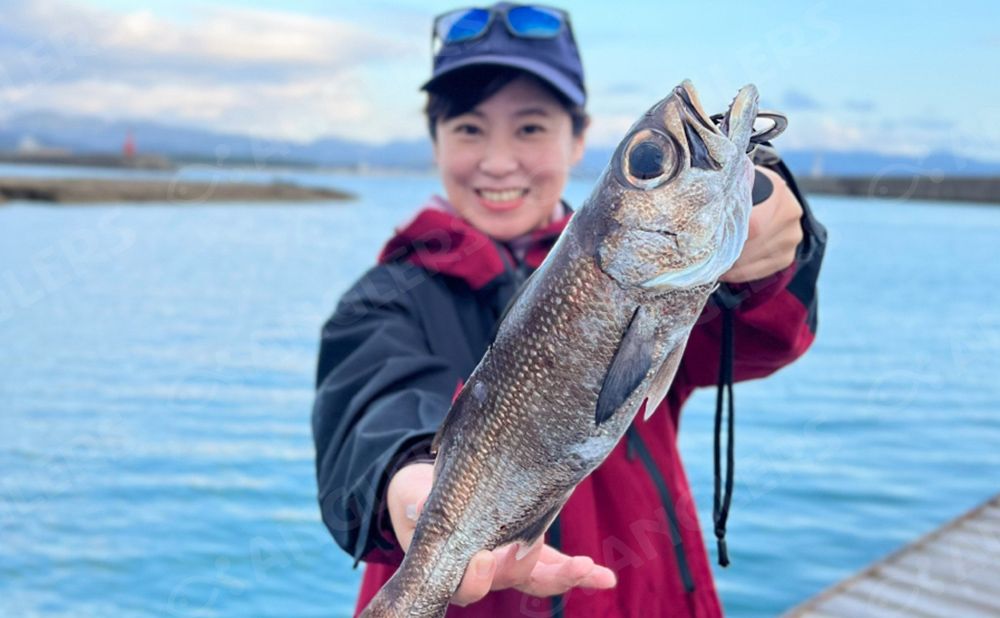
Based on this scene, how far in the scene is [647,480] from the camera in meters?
3.05

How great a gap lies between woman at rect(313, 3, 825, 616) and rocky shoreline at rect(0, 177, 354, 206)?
52.5 metres

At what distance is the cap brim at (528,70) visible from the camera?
10.5 ft

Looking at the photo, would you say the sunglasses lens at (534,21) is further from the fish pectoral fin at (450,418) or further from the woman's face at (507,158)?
the fish pectoral fin at (450,418)

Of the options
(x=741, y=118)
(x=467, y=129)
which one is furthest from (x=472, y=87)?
(x=741, y=118)

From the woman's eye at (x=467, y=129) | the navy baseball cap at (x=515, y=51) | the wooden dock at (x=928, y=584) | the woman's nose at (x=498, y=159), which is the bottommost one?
the wooden dock at (x=928, y=584)

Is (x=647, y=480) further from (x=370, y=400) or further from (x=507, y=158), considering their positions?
(x=507, y=158)

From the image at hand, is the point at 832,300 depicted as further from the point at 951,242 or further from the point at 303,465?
the point at 951,242

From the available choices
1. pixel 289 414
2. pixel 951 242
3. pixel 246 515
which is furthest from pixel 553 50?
pixel 951 242

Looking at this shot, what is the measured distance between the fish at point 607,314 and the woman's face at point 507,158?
128 cm

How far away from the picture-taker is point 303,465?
12766 millimetres

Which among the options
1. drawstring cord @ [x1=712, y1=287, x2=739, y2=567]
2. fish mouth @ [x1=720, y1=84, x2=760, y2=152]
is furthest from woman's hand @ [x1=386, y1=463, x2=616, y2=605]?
fish mouth @ [x1=720, y1=84, x2=760, y2=152]

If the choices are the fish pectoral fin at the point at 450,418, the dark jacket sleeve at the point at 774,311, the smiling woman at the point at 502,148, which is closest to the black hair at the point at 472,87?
the smiling woman at the point at 502,148

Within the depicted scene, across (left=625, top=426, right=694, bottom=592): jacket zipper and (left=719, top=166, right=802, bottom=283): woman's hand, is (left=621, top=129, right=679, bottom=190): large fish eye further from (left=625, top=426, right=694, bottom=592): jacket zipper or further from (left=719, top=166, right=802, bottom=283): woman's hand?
(left=625, top=426, right=694, bottom=592): jacket zipper

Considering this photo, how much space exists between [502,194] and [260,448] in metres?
10.6
